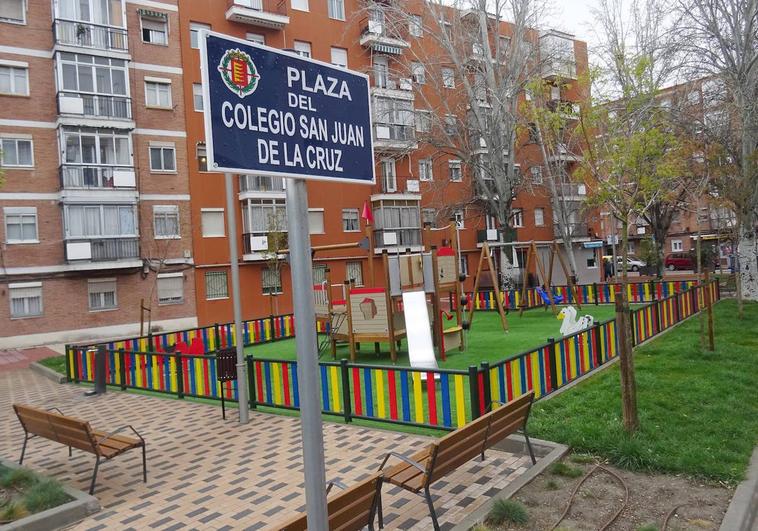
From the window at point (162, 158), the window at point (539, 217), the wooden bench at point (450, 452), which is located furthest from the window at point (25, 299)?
the window at point (539, 217)

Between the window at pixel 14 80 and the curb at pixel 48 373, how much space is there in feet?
40.2

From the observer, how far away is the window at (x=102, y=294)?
23.9m

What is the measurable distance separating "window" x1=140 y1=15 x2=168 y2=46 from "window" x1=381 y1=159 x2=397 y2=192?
12933 mm

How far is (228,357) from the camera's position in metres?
8.95

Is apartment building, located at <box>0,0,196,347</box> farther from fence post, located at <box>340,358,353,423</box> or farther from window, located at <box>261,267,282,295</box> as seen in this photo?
fence post, located at <box>340,358,353,423</box>

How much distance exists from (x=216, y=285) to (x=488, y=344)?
1662 cm

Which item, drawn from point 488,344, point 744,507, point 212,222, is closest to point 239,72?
point 744,507

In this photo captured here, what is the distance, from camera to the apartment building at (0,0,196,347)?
74.0 feet

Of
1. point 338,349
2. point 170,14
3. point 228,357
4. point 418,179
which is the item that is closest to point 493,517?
point 228,357

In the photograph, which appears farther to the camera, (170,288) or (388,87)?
(388,87)

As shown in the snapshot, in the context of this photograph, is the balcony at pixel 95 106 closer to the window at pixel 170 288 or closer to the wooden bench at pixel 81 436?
the window at pixel 170 288

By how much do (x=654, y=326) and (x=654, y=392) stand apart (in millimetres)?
5765

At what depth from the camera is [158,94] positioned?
26031 millimetres

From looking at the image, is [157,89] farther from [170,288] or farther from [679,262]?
[679,262]
